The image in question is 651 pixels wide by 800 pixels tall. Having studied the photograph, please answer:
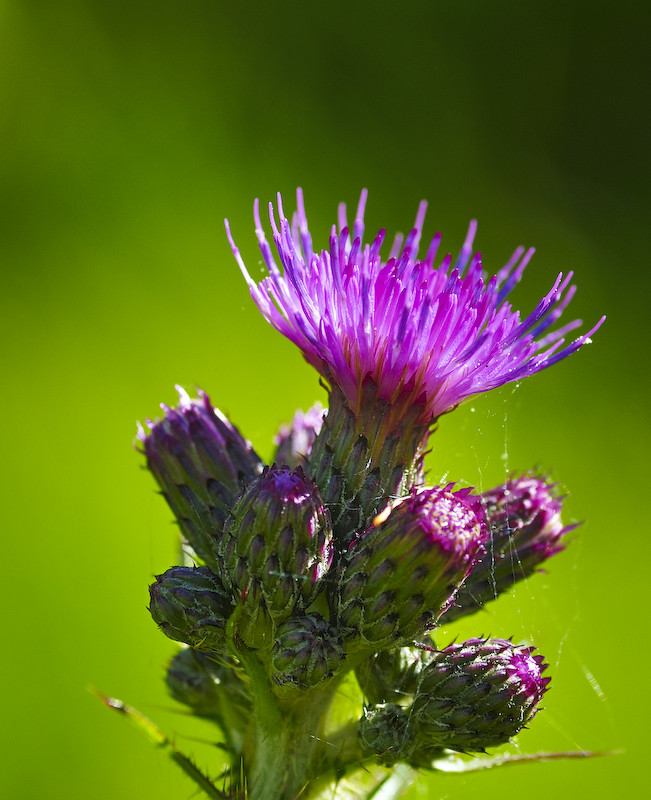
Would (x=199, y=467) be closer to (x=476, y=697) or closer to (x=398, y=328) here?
(x=398, y=328)

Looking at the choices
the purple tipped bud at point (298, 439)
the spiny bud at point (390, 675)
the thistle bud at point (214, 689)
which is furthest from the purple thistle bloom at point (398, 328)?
the thistle bud at point (214, 689)

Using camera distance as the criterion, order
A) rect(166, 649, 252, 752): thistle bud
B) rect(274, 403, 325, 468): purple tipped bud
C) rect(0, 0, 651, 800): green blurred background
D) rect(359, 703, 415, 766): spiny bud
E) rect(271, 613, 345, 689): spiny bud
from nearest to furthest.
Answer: rect(271, 613, 345, 689): spiny bud < rect(359, 703, 415, 766): spiny bud < rect(166, 649, 252, 752): thistle bud < rect(274, 403, 325, 468): purple tipped bud < rect(0, 0, 651, 800): green blurred background

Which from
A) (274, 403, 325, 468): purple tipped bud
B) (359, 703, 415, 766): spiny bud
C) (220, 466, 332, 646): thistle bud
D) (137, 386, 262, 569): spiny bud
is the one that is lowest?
(359, 703, 415, 766): spiny bud

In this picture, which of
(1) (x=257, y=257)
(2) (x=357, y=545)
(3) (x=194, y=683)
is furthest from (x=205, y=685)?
(1) (x=257, y=257)

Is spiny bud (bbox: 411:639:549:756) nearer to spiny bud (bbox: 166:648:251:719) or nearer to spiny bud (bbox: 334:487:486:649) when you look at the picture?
spiny bud (bbox: 334:487:486:649)

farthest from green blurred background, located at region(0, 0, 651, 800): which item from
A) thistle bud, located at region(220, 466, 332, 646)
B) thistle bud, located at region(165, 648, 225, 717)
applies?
thistle bud, located at region(220, 466, 332, 646)

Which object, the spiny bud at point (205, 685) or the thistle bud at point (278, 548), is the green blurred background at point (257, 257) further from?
the thistle bud at point (278, 548)

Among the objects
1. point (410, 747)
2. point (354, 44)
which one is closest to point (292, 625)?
point (410, 747)
